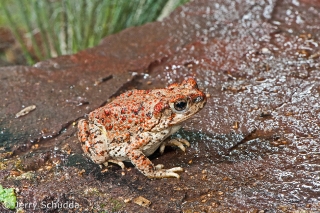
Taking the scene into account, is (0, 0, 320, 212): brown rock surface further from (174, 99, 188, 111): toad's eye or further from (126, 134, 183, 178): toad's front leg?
(174, 99, 188, 111): toad's eye

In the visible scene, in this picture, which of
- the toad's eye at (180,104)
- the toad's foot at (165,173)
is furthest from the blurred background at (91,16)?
the toad's foot at (165,173)

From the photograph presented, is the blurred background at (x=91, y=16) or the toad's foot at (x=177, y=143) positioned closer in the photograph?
the toad's foot at (x=177, y=143)

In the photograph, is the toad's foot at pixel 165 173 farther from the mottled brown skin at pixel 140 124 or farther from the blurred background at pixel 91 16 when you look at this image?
the blurred background at pixel 91 16

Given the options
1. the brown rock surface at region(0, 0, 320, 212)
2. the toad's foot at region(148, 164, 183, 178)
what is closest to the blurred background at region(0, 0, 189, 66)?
the brown rock surface at region(0, 0, 320, 212)

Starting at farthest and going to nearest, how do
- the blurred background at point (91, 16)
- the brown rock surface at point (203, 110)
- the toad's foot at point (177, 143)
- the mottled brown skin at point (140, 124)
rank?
the blurred background at point (91, 16), the toad's foot at point (177, 143), the mottled brown skin at point (140, 124), the brown rock surface at point (203, 110)

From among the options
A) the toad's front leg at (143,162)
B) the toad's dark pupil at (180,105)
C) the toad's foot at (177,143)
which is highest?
the toad's dark pupil at (180,105)

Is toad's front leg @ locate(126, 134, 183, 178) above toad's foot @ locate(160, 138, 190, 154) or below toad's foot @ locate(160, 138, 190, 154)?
above

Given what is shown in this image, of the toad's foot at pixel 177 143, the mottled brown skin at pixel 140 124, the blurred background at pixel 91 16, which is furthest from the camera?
the blurred background at pixel 91 16

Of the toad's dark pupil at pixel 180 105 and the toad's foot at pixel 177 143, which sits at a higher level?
the toad's dark pupil at pixel 180 105

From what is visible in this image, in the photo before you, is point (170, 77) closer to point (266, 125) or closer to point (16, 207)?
point (266, 125)
